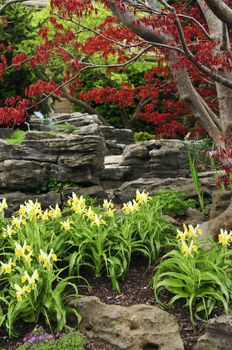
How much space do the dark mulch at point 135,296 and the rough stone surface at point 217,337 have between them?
0.47ft

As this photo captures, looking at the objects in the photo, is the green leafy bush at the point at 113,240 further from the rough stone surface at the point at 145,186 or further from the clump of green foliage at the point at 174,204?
the rough stone surface at the point at 145,186

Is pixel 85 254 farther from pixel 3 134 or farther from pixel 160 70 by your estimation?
pixel 3 134

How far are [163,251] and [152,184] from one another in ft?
15.0

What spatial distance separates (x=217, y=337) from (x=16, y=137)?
8811mm

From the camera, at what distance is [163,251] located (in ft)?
16.3

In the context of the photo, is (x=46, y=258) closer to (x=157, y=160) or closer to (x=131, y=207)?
(x=131, y=207)

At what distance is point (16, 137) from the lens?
11570mm

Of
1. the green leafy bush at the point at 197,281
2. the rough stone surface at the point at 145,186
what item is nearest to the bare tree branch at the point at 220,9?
the green leafy bush at the point at 197,281

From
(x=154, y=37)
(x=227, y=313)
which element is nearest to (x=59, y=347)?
(x=227, y=313)

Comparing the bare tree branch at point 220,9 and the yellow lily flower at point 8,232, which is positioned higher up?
the bare tree branch at point 220,9

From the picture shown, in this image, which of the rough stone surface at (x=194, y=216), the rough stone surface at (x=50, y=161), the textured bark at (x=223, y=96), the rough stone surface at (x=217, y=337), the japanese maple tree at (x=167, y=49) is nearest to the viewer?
the rough stone surface at (x=217, y=337)

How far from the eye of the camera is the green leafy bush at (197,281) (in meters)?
A: 3.84

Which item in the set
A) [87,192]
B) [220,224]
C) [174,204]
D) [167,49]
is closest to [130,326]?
[220,224]

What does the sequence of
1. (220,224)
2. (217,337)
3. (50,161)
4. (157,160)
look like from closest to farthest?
1. (217,337)
2. (220,224)
3. (50,161)
4. (157,160)
